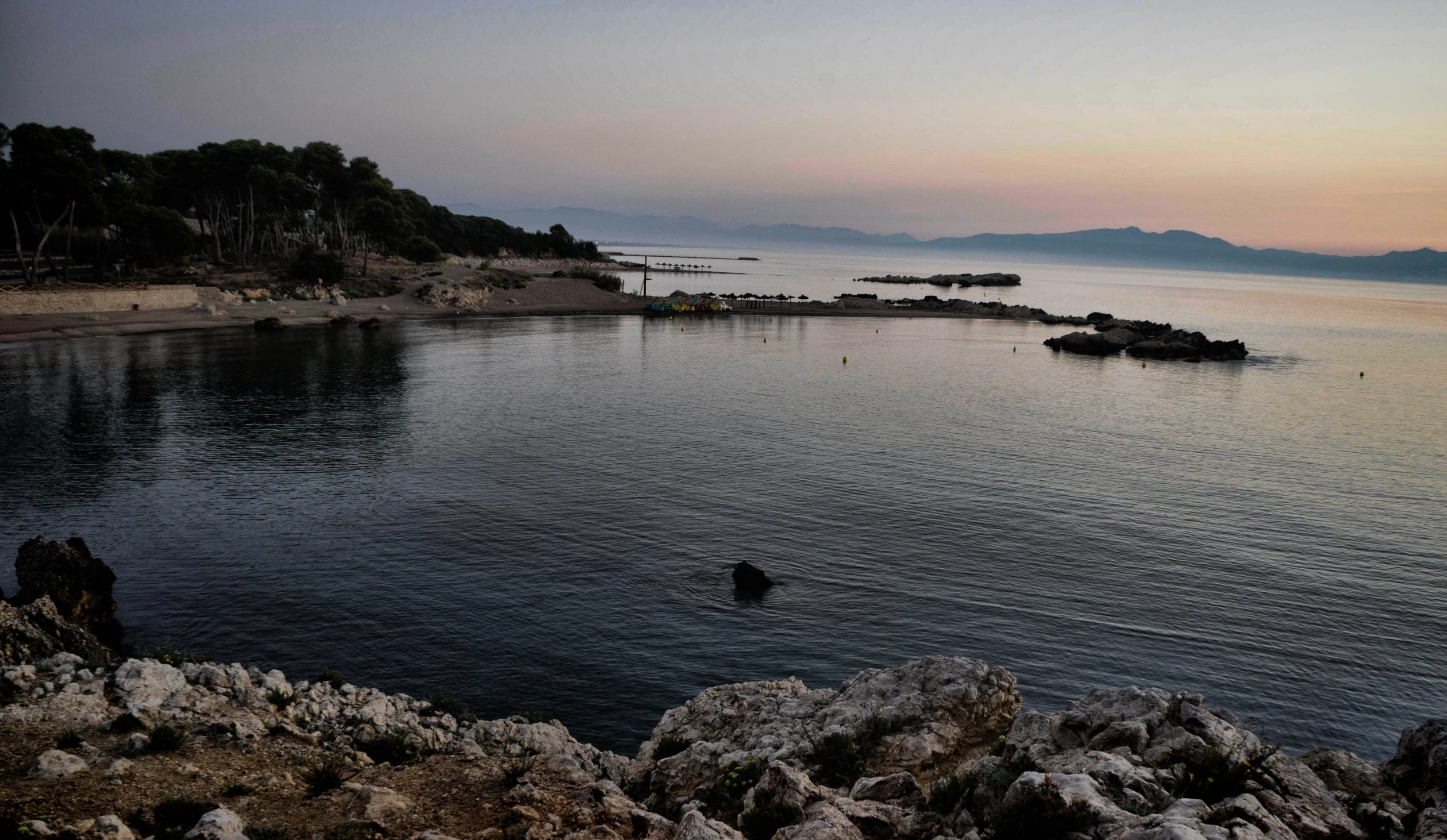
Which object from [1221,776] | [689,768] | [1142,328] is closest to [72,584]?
[689,768]

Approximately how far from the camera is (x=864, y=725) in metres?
13.6

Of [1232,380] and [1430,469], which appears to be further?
[1232,380]

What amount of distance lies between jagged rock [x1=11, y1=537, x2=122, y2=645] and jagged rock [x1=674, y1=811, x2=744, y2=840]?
17.5 metres

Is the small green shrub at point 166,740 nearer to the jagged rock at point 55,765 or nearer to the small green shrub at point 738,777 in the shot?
the jagged rock at point 55,765

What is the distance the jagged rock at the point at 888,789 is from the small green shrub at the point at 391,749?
7.29 metres

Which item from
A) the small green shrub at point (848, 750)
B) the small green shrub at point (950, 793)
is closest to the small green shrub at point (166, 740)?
the small green shrub at point (848, 750)

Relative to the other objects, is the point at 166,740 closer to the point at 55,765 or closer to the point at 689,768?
the point at 55,765

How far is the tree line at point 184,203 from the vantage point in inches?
2830

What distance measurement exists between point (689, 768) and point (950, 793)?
4.40 meters

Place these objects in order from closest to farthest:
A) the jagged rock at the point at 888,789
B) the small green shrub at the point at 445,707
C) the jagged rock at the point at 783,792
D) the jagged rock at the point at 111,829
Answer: the jagged rock at the point at 111,829
the jagged rock at the point at 783,792
the jagged rock at the point at 888,789
the small green shrub at the point at 445,707

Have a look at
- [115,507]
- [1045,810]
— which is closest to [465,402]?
[115,507]

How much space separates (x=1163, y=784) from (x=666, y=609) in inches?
556

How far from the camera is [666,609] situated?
22.5 meters

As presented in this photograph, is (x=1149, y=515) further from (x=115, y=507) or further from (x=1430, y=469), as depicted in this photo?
(x=115, y=507)
